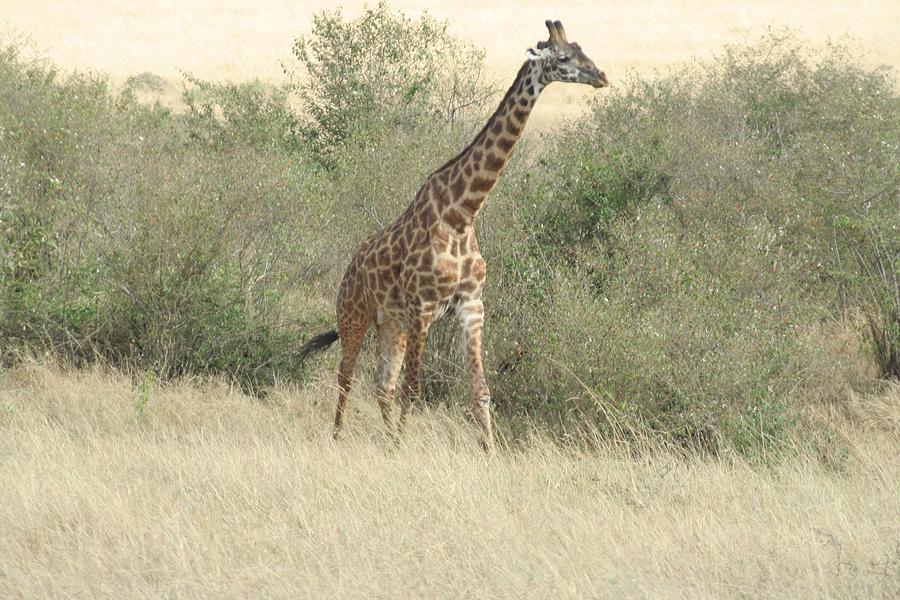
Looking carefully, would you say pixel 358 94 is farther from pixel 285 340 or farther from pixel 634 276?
pixel 634 276

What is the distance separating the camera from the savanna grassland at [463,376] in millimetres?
5324

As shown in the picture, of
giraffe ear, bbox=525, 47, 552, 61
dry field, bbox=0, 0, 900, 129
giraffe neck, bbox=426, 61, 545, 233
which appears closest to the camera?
giraffe ear, bbox=525, 47, 552, 61

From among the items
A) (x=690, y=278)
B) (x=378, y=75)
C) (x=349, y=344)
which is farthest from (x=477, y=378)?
(x=378, y=75)

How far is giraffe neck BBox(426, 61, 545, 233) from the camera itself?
7.20m

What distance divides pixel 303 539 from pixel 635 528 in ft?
5.06

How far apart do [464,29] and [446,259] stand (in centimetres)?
5042

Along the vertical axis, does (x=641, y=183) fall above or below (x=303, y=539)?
above

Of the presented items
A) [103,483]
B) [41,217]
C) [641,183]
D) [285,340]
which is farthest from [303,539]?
[641,183]

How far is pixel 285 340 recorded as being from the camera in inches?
364

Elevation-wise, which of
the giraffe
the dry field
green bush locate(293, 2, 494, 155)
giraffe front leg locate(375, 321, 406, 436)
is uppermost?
the dry field

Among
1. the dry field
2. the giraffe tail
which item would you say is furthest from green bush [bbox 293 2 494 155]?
the dry field

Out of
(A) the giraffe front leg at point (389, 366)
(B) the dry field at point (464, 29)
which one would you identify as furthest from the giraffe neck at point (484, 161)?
(B) the dry field at point (464, 29)

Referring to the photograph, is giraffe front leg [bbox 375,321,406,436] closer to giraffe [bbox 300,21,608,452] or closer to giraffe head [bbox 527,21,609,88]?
giraffe [bbox 300,21,608,452]

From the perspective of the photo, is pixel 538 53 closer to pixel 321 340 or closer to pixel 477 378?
pixel 477 378
